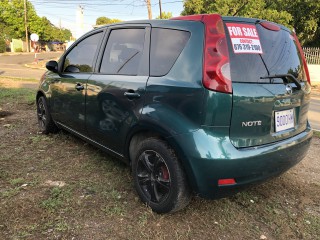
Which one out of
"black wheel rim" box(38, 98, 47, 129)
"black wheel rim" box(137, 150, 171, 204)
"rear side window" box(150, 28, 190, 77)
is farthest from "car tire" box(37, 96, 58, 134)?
"rear side window" box(150, 28, 190, 77)

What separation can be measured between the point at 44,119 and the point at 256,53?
362 cm

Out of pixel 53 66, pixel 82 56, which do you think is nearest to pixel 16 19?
pixel 53 66

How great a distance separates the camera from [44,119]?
493 cm

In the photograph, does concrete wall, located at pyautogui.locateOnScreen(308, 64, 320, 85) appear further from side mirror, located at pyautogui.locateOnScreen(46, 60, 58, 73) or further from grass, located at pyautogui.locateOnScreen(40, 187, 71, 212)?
grass, located at pyautogui.locateOnScreen(40, 187, 71, 212)

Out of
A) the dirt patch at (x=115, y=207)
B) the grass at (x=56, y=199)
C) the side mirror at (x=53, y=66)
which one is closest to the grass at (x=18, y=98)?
the side mirror at (x=53, y=66)

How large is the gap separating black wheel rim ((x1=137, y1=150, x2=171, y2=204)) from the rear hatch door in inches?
26.5

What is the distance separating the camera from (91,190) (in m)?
3.13

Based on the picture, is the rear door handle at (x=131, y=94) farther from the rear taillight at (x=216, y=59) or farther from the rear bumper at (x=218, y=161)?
the rear taillight at (x=216, y=59)

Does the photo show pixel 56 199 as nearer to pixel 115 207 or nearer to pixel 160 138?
pixel 115 207

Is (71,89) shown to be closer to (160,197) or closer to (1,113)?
(160,197)

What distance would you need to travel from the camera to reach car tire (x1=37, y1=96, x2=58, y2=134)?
4.73 meters

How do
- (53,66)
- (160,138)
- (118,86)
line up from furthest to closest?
(53,66) → (118,86) → (160,138)

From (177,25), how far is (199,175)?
4.17 feet

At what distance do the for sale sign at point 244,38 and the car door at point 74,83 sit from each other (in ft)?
5.64
